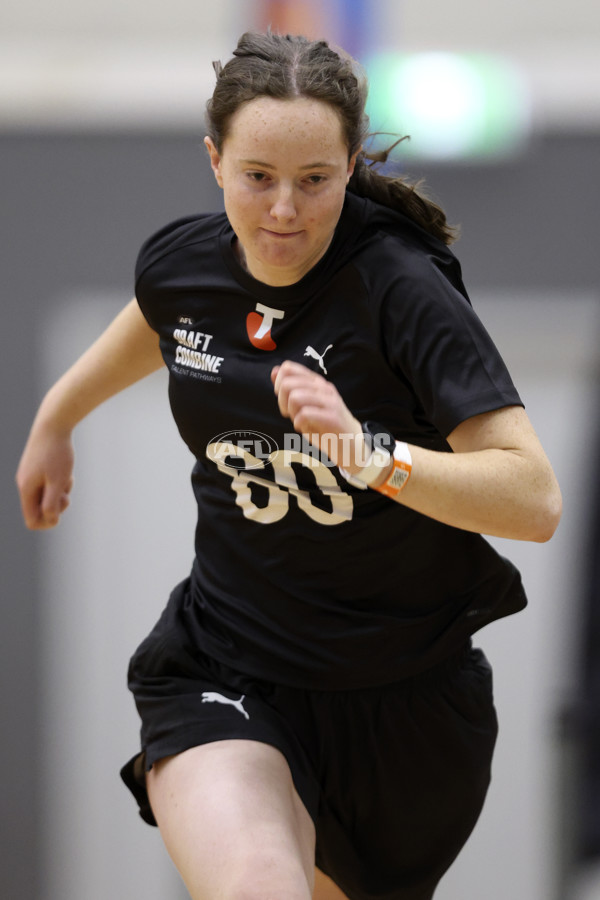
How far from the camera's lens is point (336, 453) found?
4.86 ft

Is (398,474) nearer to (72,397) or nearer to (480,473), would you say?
(480,473)

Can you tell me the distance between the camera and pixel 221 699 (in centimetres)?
187

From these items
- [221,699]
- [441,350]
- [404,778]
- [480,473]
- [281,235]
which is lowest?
[404,778]

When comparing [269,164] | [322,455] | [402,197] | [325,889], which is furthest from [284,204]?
[325,889]

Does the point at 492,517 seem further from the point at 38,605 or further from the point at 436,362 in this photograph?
the point at 38,605

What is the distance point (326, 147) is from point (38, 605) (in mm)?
3463

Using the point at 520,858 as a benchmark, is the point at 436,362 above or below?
above

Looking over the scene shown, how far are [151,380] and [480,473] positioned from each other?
3.28 metres

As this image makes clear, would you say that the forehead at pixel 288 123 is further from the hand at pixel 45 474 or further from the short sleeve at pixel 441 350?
the hand at pixel 45 474

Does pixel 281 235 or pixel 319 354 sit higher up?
pixel 281 235

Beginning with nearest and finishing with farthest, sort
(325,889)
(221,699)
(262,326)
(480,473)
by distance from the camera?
(480,473) < (262,326) < (221,699) < (325,889)

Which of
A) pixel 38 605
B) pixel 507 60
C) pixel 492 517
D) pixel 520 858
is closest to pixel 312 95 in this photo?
pixel 492 517

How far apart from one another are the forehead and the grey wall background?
2831 mm

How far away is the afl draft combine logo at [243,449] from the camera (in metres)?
1.78
